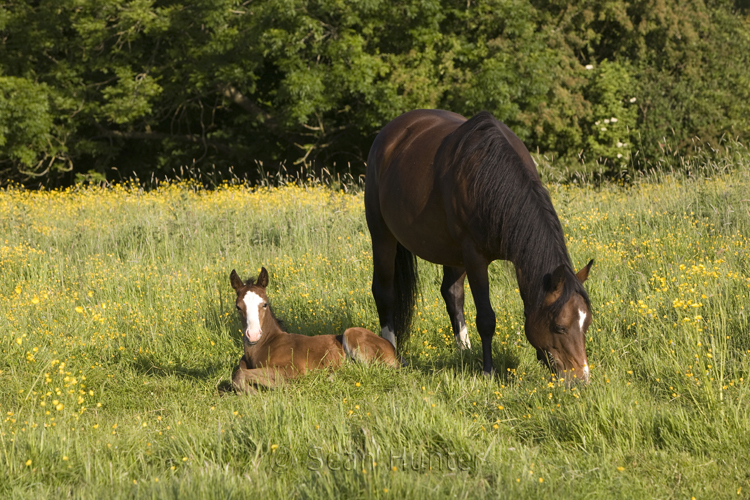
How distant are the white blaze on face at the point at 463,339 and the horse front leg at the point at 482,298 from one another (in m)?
0.71

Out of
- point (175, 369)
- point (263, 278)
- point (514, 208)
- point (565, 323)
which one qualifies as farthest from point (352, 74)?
point (565, 323)

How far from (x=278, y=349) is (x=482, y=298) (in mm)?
1528

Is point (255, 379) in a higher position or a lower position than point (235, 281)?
lower

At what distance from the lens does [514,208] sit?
15.1 ft

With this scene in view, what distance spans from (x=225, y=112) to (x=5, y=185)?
807cm

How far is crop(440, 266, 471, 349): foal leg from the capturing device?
596 cm

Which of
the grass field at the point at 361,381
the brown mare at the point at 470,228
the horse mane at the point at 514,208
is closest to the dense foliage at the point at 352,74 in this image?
the grass field at the point at 361,381

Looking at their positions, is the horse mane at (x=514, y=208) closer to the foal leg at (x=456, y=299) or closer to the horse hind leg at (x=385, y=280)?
the foal leg at (x=456, y=299)

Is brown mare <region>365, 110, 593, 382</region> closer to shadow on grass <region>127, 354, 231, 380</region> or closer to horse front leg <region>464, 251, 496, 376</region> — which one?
horse front leg <region>464, 251, 496, 376</region>

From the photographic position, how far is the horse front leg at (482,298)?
195 inches

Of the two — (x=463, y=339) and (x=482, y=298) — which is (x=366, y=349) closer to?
(x=482, y=298)

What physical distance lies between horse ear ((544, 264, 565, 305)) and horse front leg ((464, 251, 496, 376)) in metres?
0.72

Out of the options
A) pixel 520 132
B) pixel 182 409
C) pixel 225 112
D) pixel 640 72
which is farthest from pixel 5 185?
pixel 182 409

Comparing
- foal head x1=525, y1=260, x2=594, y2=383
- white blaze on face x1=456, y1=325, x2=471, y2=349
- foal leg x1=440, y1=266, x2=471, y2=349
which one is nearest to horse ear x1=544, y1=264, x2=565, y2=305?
foal head x1=525, y1=260, x2=594, y2=383
